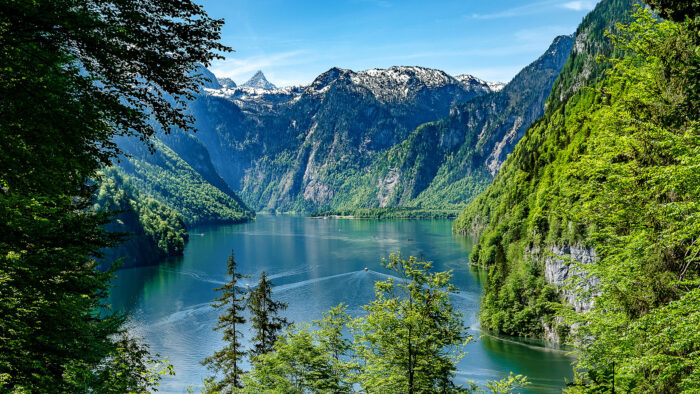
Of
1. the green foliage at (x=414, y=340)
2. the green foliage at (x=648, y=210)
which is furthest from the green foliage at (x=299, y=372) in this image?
the green foliage at (x=648, y=210)

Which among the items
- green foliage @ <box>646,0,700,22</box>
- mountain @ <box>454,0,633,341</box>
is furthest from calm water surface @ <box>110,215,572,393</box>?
green foliage @ <box>646,0,700,22</box>

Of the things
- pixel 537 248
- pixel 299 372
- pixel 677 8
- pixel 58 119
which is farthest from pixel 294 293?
pixel 58 119

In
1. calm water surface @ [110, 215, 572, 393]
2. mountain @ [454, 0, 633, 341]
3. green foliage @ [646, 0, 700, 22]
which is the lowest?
calm water surface @ [110, 215, 572, 393]

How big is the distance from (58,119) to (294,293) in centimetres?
9474

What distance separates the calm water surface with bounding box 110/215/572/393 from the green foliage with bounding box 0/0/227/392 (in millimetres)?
6384

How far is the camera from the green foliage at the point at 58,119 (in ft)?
29.9

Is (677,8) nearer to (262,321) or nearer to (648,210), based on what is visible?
(648,210)

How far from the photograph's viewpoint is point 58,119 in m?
9.71

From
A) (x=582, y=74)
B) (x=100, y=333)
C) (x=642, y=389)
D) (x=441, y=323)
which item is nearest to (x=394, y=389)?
(x=441, y=323)

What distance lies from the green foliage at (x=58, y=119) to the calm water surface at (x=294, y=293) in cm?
638

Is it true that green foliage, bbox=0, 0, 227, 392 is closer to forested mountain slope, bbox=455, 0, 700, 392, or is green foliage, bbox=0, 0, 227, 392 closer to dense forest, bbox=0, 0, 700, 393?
dense forest, bbox=0, 0, 700, 393

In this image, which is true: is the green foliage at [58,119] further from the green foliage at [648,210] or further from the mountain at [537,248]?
the mountain at [537,248]

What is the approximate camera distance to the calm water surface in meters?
60.8

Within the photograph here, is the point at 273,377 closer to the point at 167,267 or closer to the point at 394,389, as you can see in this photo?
the point at 394,389
